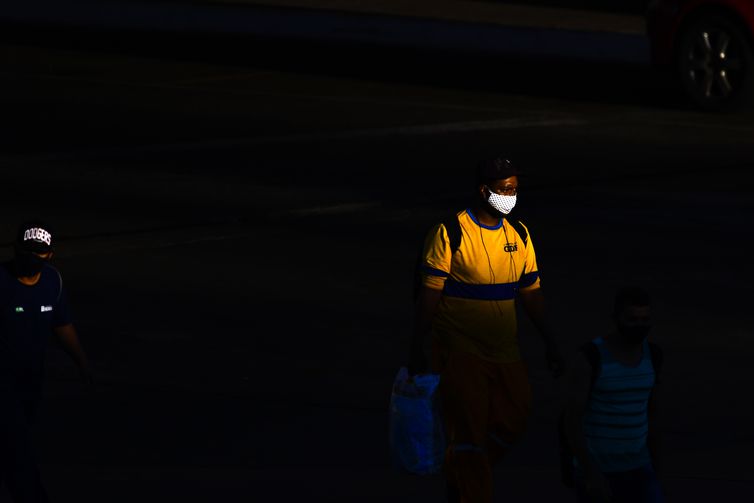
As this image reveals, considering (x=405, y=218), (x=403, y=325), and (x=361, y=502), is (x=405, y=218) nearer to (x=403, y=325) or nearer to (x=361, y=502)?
(x=403, y=325)

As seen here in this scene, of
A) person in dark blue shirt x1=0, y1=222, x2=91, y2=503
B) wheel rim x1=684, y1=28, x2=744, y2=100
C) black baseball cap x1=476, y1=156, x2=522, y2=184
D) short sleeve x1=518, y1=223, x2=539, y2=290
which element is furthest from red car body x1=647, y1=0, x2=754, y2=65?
person in dark blue shirt x1=0, y1=222, x2=91, y2=503

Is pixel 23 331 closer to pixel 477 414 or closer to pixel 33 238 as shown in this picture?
pixel 33 238

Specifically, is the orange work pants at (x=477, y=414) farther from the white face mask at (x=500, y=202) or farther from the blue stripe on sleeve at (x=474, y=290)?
the white face mask at (x=500, y=202)

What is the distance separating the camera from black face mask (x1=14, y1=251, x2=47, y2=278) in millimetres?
8766

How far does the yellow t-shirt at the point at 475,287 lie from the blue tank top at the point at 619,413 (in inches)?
48.3

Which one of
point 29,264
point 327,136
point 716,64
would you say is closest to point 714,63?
point 716,64

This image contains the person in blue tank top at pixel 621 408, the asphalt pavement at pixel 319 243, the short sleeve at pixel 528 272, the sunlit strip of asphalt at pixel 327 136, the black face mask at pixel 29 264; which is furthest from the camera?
the sunlit strip of asphalt at pixel 327 136

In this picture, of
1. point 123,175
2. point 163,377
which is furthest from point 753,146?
point 163,377

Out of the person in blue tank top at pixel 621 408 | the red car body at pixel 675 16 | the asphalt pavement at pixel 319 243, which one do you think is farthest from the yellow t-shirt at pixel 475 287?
the red car body at pixel 675 16

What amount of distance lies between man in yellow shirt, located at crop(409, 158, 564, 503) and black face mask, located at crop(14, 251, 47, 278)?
1.54m

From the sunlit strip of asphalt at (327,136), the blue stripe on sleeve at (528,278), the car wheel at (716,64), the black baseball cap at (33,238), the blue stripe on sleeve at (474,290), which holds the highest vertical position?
the car wheel at (716,64)

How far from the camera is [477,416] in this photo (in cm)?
862

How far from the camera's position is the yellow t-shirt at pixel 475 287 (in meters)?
8.70

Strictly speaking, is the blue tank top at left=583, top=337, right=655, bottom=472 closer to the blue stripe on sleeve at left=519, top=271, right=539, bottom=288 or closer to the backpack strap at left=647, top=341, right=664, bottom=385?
the backpack strap at left=647, top=341, right=664, bottom=385
